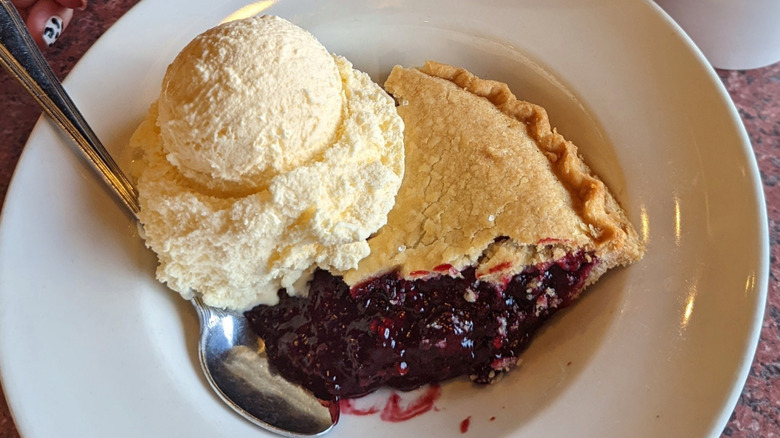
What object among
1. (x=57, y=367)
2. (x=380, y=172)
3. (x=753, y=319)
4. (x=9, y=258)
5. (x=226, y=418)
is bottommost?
(x=226, y=418)

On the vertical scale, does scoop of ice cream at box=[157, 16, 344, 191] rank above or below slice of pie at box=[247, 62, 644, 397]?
above

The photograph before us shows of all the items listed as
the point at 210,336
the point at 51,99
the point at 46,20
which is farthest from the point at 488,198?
the point at 46,20

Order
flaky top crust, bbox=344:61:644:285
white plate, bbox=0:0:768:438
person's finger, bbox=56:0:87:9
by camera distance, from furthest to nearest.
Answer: person's finger, bbox=56:0:87:9 < flaky top crust, bbox=344:61:644:285 < white plate, bbox=0:0:768:438

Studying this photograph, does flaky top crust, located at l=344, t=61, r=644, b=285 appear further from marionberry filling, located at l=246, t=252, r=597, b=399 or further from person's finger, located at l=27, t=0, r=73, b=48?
person's finger, located at l=27, t=0, r=73, b=48

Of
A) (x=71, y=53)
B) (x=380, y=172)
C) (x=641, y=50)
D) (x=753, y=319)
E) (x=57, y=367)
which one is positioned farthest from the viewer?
(x=71, y=53)

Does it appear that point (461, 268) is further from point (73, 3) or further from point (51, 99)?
point (73, 3)

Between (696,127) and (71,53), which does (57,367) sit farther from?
(696,127)

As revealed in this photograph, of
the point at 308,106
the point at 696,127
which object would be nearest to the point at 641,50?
the point at 696,127

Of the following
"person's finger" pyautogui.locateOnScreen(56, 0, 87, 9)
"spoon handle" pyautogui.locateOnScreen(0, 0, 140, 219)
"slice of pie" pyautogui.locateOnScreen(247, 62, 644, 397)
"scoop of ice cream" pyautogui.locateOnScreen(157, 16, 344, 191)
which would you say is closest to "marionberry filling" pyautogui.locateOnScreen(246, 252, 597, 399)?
"slice of pie" pyautogui.locateOnScreen(247, 62, 644, 397)

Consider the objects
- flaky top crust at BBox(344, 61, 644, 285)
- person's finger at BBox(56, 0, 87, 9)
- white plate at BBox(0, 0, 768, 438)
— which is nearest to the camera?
white plate at BBox(0, 0, 768, 438)
